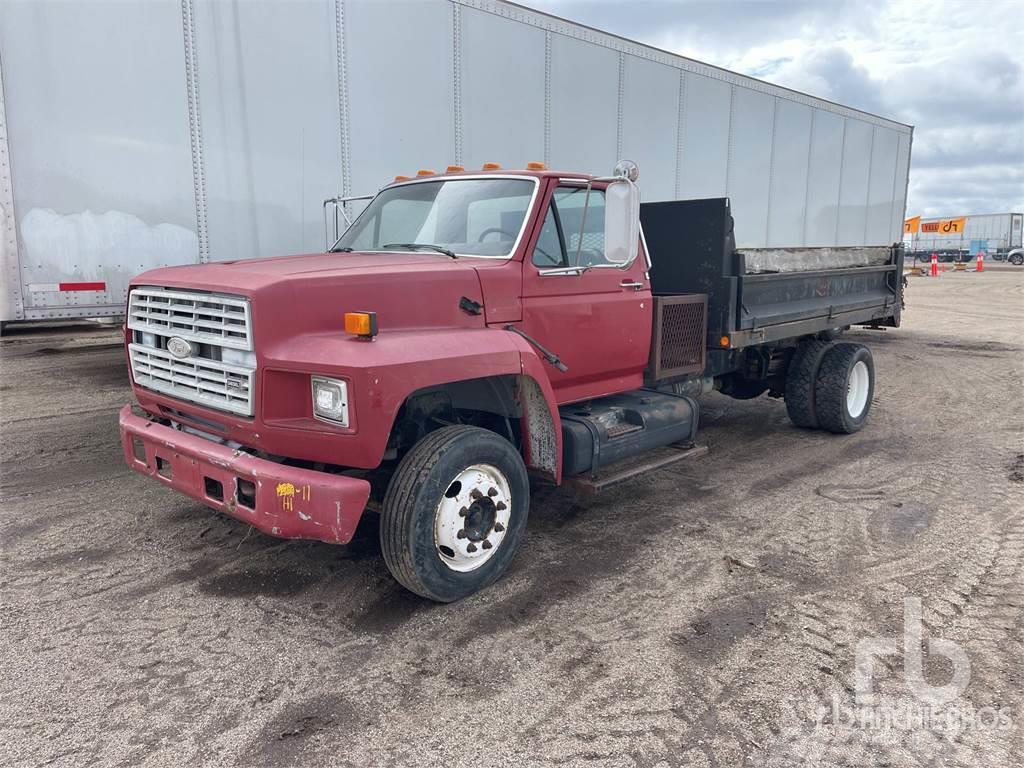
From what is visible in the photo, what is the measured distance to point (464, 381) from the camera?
3877 mm

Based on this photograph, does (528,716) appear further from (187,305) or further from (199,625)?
(187,305)

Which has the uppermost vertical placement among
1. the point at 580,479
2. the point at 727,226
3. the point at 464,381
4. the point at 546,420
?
the point at 727,226

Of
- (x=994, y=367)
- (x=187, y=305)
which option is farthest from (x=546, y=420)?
(x=994, y=367)

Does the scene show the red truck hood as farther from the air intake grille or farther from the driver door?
the air intake grille

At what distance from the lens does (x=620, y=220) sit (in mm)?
3965

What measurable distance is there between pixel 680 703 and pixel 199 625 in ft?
7.14

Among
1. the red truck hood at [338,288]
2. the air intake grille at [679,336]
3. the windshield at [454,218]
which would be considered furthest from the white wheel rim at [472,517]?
the air intake grille at [679,336]

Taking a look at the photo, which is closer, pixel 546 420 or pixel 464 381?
pixel 464 381

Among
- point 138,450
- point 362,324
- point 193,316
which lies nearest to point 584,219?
point 362,324

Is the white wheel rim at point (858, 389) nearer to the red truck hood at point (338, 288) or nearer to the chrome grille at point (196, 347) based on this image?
the red truck hood at point (338, 288)

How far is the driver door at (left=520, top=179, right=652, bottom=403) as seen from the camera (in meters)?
4.30

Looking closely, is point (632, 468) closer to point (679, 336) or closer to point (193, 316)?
point (679, 336)

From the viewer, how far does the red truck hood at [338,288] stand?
3.31 m

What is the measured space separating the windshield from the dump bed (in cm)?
174
